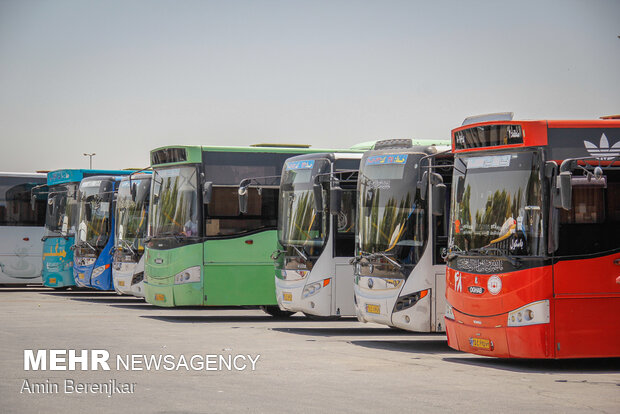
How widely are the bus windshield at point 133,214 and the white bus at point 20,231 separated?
6.21m

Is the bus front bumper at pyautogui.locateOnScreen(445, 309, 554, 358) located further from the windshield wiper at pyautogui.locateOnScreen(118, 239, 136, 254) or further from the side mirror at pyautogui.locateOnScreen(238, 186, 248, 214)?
the windshield wiper at pyautogui.locateOnScreen(118, 239, 136, 254)

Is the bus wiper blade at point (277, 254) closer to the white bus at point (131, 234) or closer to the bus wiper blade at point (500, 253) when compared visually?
the white bus at point (131, 234)

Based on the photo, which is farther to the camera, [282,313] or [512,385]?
[282,313]

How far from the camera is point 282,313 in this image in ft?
75.9

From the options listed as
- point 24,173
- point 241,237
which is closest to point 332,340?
point 241,237

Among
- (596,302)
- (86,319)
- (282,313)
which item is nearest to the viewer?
(596,302)

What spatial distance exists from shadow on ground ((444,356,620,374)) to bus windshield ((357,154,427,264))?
7.15ft

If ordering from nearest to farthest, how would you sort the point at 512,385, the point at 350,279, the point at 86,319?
the point at 512,385
the point at 350,279
the point at 86,319

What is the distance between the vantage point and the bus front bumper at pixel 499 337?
42.7 feet

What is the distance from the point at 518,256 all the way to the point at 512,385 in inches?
77.1

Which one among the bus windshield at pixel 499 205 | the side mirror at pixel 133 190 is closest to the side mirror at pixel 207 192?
the side mirror at pixel 133 190

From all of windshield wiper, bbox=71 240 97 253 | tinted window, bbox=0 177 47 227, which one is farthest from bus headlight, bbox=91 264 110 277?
tinted window, bbox=0 177 47 227

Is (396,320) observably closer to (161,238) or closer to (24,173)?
(161,238)

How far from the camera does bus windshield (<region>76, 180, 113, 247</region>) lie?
95.0ft
